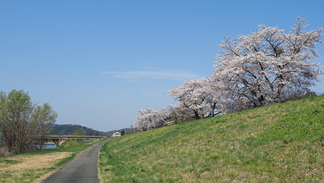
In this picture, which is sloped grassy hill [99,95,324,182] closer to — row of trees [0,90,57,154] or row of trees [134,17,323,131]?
row of trees [134,17,323,131]

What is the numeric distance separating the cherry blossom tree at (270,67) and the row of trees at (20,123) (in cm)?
3266

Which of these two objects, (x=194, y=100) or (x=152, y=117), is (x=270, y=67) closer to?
(x=194, y=100)

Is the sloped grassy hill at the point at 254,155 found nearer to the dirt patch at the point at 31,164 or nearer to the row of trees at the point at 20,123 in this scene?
the dirt patch at the point at 31,164

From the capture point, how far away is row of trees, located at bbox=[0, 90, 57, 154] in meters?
42.3

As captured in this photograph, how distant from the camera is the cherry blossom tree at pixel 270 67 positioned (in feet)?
105

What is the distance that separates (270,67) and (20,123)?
1560 inches

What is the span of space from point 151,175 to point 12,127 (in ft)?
116

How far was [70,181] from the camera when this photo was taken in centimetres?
1603

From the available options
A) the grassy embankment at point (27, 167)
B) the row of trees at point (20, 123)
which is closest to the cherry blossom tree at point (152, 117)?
the row of trees at point (20, 123)

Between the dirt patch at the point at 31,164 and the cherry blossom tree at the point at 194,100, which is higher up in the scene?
the cherry blossom tree at the point at 194,100

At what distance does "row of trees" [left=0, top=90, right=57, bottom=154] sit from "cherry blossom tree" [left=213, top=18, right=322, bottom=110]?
32658 mm

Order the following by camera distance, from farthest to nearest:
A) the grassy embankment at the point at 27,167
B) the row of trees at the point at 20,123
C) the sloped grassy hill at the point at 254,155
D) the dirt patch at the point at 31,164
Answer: the row of trees at the point at 20,123
the dirt patch at the point at 31,164
the grassy embankment at the point at 27,167
the sloped grassy hill at the point at 254,155

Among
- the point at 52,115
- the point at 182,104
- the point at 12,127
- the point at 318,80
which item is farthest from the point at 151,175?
the point at 182,104

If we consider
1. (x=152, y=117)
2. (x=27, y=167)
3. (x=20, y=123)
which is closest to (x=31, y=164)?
(x=27, y=167)
